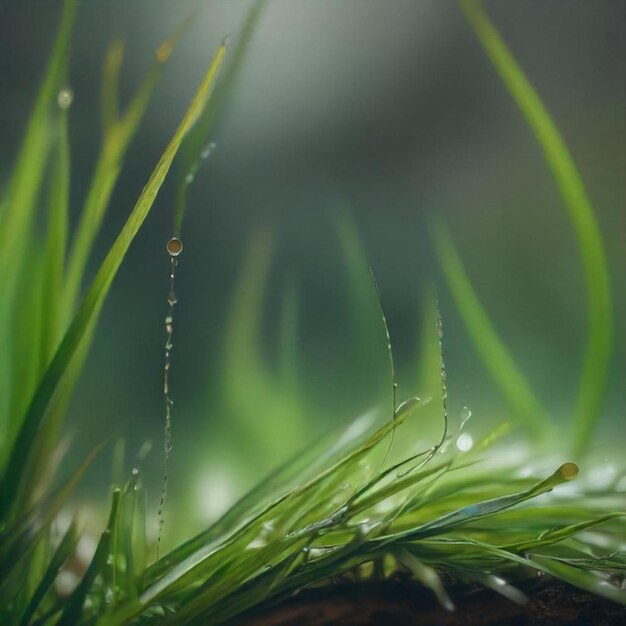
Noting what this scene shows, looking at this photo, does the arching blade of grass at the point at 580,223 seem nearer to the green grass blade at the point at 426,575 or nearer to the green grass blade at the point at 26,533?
the green grass blade at the point at 426,575

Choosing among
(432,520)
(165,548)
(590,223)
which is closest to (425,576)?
(432,520)

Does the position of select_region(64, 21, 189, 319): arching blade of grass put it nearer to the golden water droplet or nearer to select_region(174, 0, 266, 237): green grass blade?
select_region(174, 0, 266, 237): green grass blade

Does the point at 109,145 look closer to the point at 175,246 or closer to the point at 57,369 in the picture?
the point at 175,246

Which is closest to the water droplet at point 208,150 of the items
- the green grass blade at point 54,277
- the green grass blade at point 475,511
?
the green grass blade at point 54,277

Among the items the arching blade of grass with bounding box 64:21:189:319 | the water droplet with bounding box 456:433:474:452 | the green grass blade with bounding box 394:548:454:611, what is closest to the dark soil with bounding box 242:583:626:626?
the green grass blade with bounding box 394:548:454:611

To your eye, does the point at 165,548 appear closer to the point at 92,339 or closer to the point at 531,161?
the point at 92,339

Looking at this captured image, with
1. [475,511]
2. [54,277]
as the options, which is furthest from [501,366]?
[54,277]
